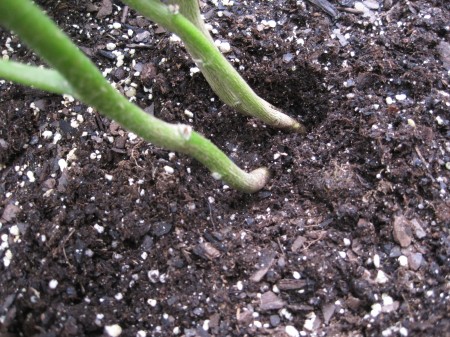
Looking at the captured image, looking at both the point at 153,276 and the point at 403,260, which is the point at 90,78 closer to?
the point at 153,276

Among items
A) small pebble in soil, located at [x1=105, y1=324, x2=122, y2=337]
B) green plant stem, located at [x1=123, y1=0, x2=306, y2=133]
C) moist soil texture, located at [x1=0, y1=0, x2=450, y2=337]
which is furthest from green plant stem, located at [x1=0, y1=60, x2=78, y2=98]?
small pebble in soil, located at [x1=105, y1=324, x2=122, y2=337]

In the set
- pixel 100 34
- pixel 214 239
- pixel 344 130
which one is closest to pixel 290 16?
pixel 344 130

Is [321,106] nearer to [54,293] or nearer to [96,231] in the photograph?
[96,231]

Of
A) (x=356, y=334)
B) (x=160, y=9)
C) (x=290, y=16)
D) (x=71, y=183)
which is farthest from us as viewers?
(x=290, y=16)

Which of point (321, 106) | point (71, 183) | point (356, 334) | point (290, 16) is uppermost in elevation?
point (290, 16)

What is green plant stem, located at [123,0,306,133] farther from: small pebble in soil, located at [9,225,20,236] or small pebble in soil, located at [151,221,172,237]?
small pebble in soil, located at [9,225,20,236]

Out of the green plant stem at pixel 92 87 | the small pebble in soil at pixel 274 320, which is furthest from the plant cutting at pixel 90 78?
the small pebble in soil at pixel 274 320

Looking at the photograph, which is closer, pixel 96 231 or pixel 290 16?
pixel 96 231
